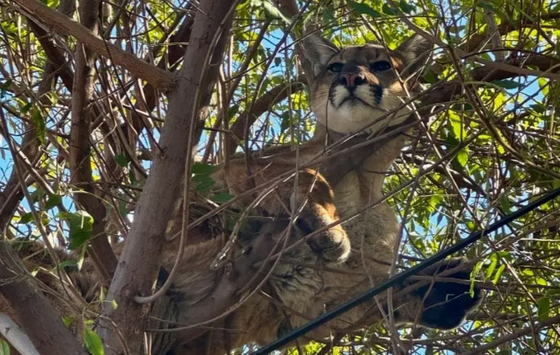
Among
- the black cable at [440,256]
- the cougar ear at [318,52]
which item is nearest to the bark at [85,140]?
the black cable at [440,256]

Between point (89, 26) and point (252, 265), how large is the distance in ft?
4.72

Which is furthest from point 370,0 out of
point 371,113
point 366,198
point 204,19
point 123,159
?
point 123,159

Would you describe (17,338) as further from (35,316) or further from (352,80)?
(352,80)

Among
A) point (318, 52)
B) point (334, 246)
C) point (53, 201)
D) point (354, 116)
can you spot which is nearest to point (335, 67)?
point (318, 52)

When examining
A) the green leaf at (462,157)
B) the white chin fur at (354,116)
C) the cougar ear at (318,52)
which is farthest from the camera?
the cougar ear at (318,52)

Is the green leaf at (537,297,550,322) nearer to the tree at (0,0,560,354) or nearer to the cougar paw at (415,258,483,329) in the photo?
the tree at (0,0,560,354)

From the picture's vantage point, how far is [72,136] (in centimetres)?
375

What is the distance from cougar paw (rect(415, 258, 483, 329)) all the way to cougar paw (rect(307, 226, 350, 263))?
56 cm

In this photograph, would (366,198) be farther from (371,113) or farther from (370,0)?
(370,0)

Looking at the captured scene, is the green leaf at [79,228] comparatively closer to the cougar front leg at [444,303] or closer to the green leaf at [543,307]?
the green leaf at [543,307]

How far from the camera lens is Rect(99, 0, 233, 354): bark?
3305 mm

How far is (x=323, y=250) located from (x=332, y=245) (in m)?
0.07

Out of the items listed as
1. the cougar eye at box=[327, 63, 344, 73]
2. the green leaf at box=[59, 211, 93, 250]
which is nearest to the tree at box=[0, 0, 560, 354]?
the green leaf at box=[59, 211, 93, 250]

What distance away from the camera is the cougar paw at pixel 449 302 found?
479 cm
